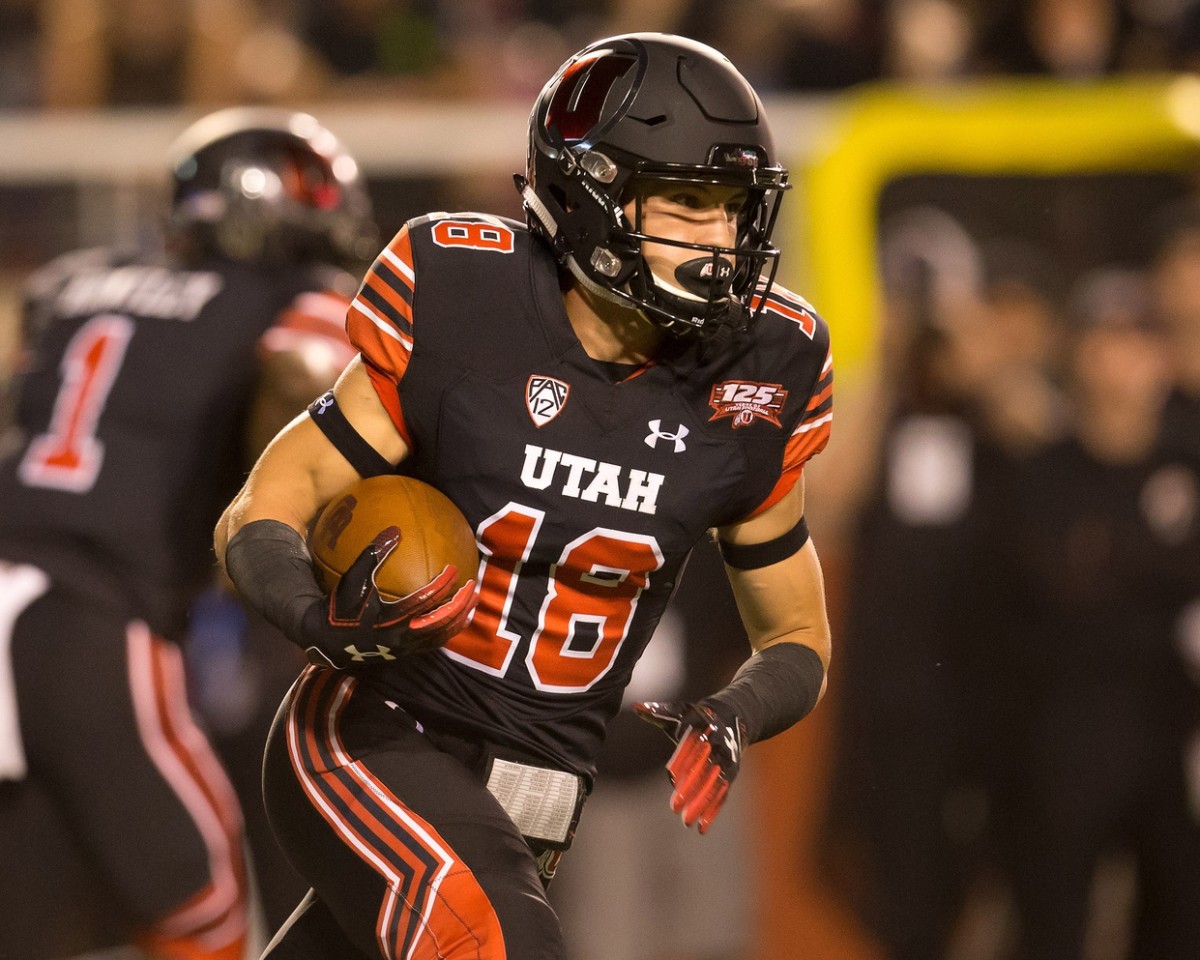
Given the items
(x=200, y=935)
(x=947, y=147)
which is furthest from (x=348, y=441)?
(x=947, y=147)

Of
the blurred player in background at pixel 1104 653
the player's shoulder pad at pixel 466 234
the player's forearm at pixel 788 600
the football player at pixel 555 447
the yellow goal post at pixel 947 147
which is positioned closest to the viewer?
the football player at pixel 555 447

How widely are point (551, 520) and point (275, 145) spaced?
178 centimetres

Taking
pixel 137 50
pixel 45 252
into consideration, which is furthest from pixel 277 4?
pixel 45 252

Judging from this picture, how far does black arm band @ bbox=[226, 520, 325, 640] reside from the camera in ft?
8.14

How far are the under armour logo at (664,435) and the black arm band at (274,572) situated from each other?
53 centimetres

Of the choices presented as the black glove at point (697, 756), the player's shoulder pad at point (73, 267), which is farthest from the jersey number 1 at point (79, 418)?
the black glove at point (697, 756)

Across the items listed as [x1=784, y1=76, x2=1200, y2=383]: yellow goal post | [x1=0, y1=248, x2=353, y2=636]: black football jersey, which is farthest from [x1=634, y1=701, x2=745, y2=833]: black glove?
[x1=784, y1=76, x2=1200, y2=383]: yellow goal post

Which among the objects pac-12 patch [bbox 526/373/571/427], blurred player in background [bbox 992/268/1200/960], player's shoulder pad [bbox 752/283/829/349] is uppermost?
player's shoulder pad [bbox 752/283/829/349]

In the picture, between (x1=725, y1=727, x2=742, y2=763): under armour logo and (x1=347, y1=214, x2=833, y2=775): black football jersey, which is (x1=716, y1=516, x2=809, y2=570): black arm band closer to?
(x1=347, y1=214, x2=833, y2=775): black football jersey

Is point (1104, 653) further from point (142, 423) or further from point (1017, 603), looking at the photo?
point (142, 423)

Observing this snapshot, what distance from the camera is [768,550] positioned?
9.43 feet

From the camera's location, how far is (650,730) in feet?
18.8

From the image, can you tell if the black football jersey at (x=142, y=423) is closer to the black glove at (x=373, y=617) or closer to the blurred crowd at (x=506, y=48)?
the black glove at (x=373, y=617)

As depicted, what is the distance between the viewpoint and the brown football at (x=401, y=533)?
248 cm
